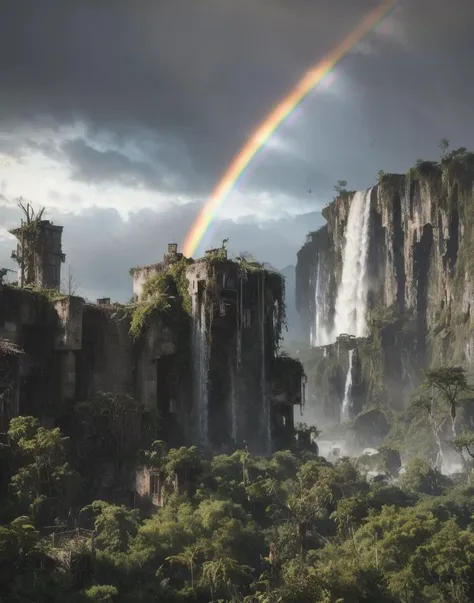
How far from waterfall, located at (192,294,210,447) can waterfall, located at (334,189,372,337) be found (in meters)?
53.0

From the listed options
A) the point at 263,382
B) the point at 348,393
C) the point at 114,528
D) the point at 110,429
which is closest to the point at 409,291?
the point at 348,393

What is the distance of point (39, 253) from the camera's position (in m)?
40.8

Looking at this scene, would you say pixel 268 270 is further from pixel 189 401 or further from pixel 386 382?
pixel 386 382

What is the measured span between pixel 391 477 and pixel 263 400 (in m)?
13.3

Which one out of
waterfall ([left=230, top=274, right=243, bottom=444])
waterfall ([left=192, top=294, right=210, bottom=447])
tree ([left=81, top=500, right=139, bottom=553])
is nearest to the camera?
tree ([left=81, top=500, right=139, bottom=553])

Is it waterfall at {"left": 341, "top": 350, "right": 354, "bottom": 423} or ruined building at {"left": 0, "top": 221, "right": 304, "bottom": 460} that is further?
waterfall at {"left": 341, "top": 350, "right": 354, "bottom": 423}

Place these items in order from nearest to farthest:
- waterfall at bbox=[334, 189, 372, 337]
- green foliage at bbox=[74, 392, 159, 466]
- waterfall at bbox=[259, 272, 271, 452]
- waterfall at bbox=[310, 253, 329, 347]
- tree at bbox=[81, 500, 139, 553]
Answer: tree at bbox=[81, 500, 139, 553], green foliage at bbox=[74, 392, 159, 466], waterfall at bbox=[259, 272, 271, 452], waterfall at bbox=[334, 189, 372, 337], waterfall at bbox=[310, 253, 329, 347]

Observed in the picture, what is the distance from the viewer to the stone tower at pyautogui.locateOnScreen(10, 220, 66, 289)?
39406 millimetres

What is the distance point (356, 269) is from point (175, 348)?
56346 millimetres

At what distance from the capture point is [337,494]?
29.3 metres

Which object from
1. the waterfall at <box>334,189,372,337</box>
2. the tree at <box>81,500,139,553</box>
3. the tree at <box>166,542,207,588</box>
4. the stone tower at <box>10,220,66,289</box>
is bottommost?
the tree at <box>166,542,207,588</box>

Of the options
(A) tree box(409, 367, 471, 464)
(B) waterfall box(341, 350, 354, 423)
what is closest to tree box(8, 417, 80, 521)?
(A) tree box(409, 367, 471, 464)

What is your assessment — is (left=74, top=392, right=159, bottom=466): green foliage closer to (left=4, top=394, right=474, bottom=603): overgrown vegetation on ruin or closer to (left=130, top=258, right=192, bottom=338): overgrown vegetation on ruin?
(left=4, top=394, right=474, bottom=603): overgrown vegetation on ruin

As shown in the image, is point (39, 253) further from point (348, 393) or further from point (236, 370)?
point (348, 393)
